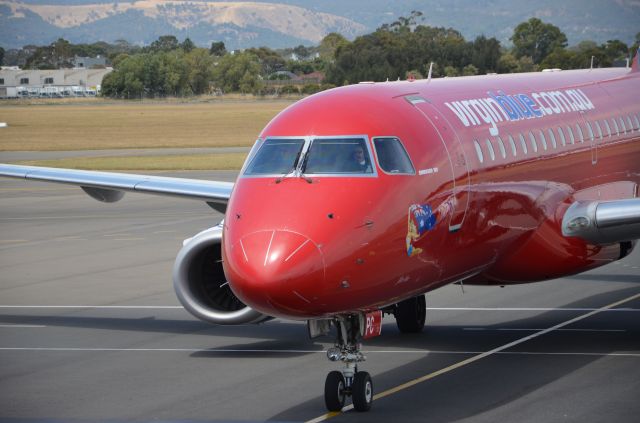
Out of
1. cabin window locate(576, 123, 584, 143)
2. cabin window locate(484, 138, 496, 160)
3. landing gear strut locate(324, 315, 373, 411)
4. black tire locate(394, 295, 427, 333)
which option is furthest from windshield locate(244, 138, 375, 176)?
cabin window locate(576, 123, 584, 143)

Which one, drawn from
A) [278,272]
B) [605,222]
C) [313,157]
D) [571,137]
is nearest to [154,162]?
[571,137]

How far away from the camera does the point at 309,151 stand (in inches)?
579

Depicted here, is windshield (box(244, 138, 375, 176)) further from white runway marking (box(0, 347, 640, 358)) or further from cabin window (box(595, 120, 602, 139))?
cabin window (box(595, 120, 602, 139))

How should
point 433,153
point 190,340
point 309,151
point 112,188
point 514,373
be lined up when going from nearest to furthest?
point 309,151, point 433,153, point 514,373, point 190,340, point 112,188

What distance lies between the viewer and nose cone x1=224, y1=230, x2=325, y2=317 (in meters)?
13.2

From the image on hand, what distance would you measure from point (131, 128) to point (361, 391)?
88839 millimetres

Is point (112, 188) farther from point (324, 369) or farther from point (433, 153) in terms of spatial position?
point (433, 153)

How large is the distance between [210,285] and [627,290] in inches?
387

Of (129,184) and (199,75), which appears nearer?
(129,184)

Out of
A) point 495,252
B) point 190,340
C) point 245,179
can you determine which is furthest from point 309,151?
point 190,340

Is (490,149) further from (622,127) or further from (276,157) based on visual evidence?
(622,127)

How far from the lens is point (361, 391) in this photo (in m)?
14.7

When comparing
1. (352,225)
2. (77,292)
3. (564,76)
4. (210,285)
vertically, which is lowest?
(77,292)

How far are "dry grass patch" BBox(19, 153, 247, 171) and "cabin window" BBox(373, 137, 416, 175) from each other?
4245 cm
